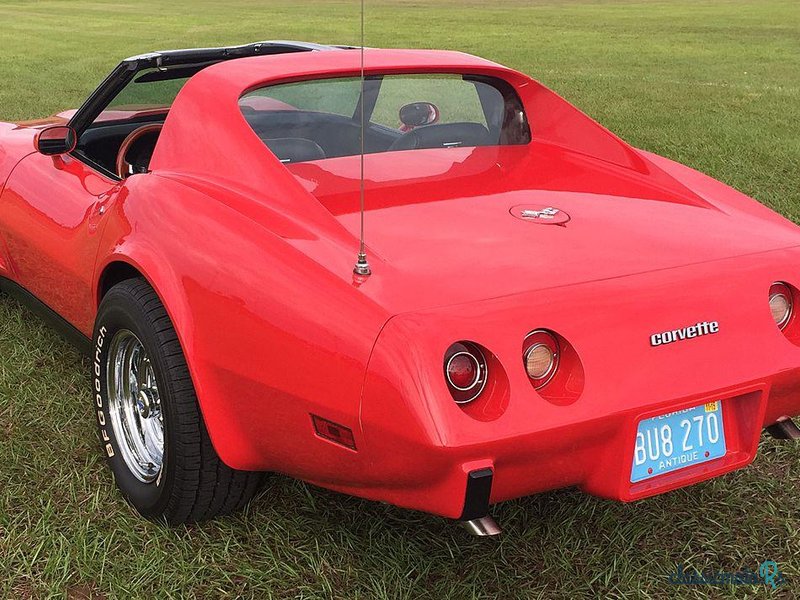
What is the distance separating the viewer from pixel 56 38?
20922 mm

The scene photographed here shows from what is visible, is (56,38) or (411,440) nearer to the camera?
(411,440)

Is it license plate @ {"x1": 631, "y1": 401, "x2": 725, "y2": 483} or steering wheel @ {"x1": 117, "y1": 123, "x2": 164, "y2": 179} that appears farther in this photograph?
steering wheel @ {"x1": 117, "y1": 123, "x2": 164, "y2": 179}

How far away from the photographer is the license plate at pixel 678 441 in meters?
→ 2.32

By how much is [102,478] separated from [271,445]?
Result: 988 mm

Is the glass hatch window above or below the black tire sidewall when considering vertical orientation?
above

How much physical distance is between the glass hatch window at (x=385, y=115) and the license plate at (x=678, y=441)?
1.37m

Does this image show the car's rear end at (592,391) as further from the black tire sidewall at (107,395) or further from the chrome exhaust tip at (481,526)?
the black tire sidewall at (107,395)

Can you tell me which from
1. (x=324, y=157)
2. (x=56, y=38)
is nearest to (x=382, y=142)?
(x=324, y=157)

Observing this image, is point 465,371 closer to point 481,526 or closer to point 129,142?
point 481,526

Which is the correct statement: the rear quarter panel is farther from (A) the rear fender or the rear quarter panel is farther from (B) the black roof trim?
(A) the rear fender

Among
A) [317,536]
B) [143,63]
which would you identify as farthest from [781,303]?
[143,63]

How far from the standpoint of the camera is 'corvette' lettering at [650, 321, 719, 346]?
2.31 meters

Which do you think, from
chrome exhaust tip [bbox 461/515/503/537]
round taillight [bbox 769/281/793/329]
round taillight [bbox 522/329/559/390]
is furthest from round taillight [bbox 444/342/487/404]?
round taillight [bbox 769/281/793/329]

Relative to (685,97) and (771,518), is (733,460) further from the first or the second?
(685,97)
